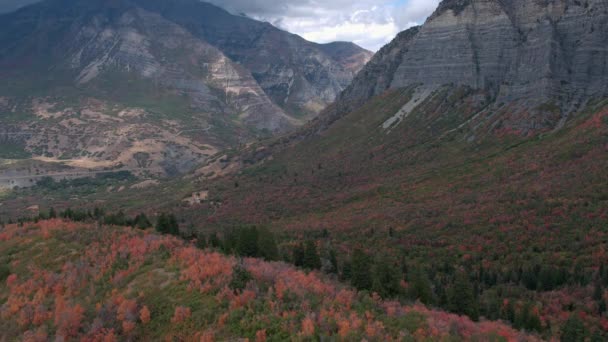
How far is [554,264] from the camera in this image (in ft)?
198

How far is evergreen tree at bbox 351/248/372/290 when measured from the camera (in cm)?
3953

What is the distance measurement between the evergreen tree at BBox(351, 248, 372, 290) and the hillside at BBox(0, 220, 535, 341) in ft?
21.3

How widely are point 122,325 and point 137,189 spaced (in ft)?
540

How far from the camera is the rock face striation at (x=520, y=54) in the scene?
11688cm

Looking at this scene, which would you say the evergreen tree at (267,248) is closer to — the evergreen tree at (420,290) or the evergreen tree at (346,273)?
the evergreen tree at (346,273)

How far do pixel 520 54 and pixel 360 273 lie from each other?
112 meters

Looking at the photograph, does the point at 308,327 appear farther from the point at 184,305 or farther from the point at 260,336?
the point at 184,305

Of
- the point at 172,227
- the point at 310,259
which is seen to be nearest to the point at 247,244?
the point at 310,259

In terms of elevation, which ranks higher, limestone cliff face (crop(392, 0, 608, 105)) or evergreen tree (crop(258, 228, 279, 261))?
limestone cliff face (crop(392, 0, 608, 105))

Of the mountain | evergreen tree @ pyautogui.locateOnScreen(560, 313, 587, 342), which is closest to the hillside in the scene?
evergreen tree @ pyautogui.locateOnScreen(560, 313, 587, 342)

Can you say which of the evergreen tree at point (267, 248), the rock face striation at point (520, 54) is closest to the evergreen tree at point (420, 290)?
the evergreen tree at point (267, 248)

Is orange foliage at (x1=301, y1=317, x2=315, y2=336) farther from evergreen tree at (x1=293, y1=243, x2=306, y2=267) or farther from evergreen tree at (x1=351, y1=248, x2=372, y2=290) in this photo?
evergreen tree at (x1=293, y1=243, x2=306, y2=267)

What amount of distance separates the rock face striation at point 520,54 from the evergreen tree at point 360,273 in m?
87.7

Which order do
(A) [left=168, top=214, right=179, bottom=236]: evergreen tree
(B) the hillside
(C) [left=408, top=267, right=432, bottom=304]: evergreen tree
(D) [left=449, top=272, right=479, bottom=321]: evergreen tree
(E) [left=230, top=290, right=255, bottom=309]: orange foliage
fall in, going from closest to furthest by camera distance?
(B) the hillside → (E) [left=230, top=290, right=255, bottom=309]: orange foliage → (D) [left=449, top=272, right=479, bottom=321]: evergreen tree → (C) [left=408, top=267, right=432, bottom=304]: evergreen tree → (A) [left=168, top=214, right=179, bottom=236]: evergreen tree
